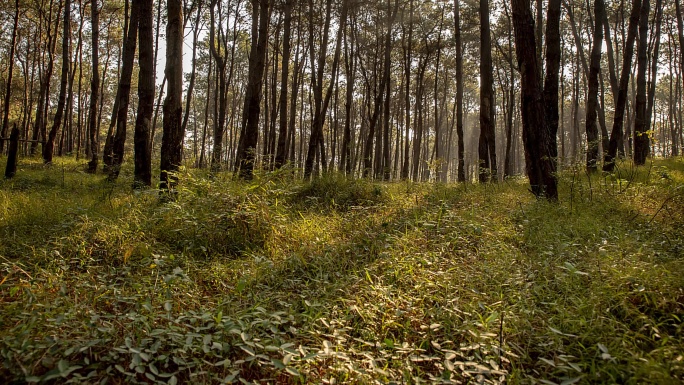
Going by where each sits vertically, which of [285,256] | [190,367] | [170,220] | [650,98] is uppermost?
[650,98]

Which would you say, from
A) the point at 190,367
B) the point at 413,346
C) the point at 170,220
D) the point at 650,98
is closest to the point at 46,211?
the point at 170,220

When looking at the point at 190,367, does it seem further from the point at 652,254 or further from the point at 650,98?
the point at 650,98

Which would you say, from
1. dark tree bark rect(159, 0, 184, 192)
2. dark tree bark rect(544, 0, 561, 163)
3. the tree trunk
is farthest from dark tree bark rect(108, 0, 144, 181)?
dark tree bark rect(544, 0, 561, 163)

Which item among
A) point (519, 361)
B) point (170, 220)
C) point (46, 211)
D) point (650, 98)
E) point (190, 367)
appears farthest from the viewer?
point (650, 98)

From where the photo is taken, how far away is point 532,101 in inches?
220

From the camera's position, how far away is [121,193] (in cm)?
632

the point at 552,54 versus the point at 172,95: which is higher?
the point at 552,54

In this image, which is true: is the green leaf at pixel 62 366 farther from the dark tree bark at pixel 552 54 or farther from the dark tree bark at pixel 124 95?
the dark tree bark at pixel 124 95

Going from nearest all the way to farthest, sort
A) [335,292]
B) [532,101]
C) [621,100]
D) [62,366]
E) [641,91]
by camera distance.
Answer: [62,366], [335,292], [532,101], [621,100], [641,91]

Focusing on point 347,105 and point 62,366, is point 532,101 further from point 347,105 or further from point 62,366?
point 347,105

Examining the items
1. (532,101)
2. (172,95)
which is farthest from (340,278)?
(172,95)

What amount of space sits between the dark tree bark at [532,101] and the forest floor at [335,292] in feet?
1.79

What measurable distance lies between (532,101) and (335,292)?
4578mm

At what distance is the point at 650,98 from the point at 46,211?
18.2 m
